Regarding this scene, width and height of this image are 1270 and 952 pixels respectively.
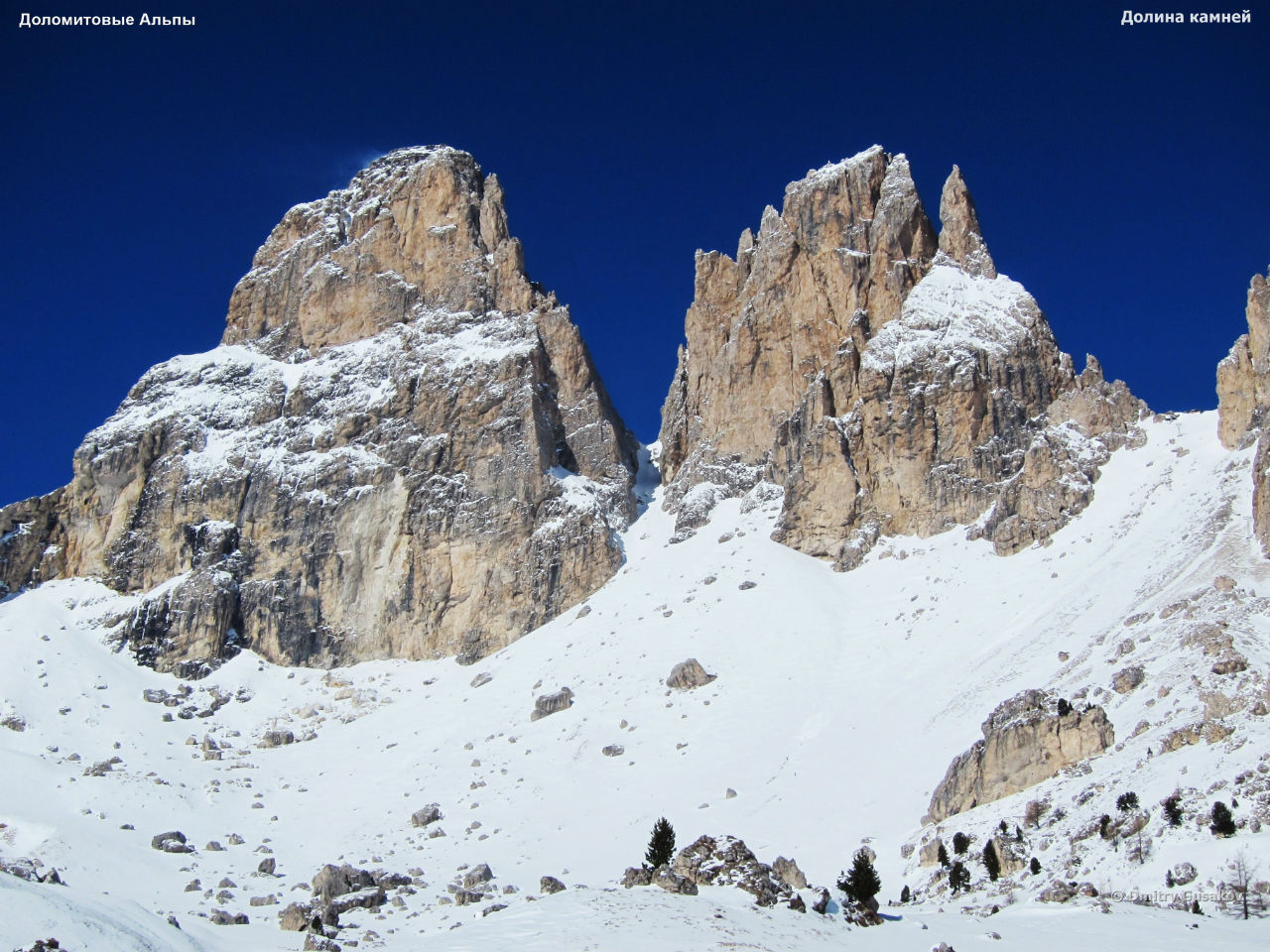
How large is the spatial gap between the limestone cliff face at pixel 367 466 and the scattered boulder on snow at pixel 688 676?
68.5ft

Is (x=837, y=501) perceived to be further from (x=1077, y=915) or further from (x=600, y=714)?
(x=1077, y=915)

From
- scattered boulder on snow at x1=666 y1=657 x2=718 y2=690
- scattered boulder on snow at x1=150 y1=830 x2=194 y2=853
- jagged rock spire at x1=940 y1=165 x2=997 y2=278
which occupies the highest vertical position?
jagged rock spire at x1=940 y1=165 x2=997 y2=278

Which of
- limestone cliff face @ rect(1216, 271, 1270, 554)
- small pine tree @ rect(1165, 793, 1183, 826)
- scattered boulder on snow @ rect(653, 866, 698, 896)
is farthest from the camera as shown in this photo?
limestone cliff face @ rect(1216, 271, 1270, 554)

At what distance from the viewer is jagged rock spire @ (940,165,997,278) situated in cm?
10069

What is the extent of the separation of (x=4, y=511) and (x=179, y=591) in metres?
22.0

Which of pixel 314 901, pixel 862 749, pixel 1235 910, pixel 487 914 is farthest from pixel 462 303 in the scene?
pixel 1235 910

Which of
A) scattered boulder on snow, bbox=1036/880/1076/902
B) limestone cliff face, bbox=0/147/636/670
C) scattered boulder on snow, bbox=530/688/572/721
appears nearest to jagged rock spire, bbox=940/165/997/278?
limestone cliff face, bbox=0/147/636/670

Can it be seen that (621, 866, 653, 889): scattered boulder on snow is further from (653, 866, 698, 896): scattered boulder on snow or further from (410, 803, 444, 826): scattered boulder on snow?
(410, 803, 444, 826): scattered boulder on snow

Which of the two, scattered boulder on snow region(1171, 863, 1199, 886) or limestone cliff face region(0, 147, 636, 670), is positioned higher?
limestone cliff face region(0, 147, 636, 670)

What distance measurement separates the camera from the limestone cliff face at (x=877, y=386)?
86500mm

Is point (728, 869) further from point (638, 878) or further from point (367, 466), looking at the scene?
point (367, 466)

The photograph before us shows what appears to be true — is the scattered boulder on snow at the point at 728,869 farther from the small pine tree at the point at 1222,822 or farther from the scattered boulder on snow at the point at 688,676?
the scattered boulder on snow at the point at 688,676

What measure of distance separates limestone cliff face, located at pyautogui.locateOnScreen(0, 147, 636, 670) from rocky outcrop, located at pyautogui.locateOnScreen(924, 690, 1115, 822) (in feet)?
158

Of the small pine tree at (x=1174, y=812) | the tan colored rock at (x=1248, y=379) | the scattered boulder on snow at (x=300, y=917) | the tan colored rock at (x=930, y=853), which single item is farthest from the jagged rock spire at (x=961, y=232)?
the scattered boulder on snow at (x=300, y=917)
